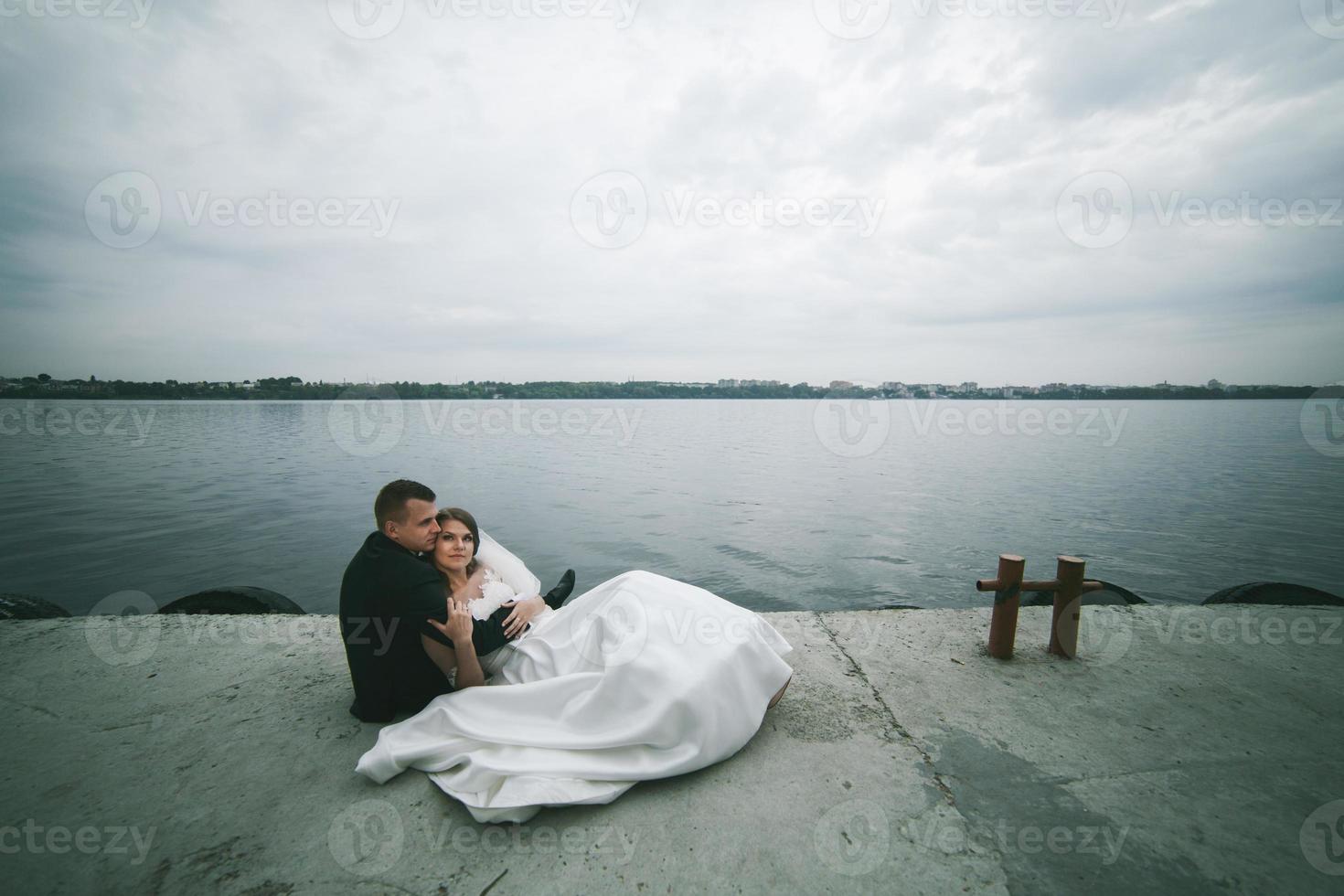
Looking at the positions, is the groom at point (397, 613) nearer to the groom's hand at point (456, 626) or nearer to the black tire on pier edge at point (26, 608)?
the groom's hand at point (456, 626)

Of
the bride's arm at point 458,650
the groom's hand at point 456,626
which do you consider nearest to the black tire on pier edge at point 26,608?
the bride's arm at point 458,650

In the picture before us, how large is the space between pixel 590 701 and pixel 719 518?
11.9 meters

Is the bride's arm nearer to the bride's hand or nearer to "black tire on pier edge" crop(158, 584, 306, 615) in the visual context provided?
the bride's hand

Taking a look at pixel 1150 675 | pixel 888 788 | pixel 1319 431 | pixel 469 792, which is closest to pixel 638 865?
pixel 469 792

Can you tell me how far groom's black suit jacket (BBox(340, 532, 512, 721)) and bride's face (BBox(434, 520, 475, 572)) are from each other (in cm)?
29

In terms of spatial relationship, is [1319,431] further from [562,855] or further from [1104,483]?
[562,855]

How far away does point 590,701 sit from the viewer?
2.70 meters

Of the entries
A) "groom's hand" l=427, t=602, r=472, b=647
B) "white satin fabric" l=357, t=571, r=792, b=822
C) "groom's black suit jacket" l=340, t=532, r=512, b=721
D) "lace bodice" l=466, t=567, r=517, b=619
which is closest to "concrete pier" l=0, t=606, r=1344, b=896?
"white satin fabric" l=357, t=571, r=792, b=822

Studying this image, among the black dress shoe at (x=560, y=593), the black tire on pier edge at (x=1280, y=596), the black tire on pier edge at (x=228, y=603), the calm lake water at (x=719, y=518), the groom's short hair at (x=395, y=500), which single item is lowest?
the calm lake water at (x=719, y=518)

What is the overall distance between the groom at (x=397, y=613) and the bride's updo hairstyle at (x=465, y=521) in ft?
0.33

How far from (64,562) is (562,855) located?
1336 centimetres

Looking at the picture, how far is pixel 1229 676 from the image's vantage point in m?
3.61

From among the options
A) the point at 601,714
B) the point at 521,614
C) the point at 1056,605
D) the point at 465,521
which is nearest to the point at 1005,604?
the point at 1056,605

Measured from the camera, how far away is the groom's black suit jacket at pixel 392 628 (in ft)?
9.23
